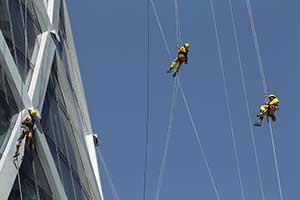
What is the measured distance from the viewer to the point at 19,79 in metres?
19.6

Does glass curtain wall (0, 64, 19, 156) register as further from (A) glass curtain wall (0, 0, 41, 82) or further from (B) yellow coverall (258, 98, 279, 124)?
(B) yellow coverall (258, 98, 279, 124)

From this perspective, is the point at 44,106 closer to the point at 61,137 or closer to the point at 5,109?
the point at 61,137

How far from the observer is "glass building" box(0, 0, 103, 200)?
1838 centimetres

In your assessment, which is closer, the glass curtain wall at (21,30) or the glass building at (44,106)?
the glass building at (44,106)

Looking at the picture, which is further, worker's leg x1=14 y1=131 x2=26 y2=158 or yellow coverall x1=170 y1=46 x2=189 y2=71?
yellow coverall x1=170 y1=46 x2=189 y2=71

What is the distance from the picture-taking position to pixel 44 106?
2159cm

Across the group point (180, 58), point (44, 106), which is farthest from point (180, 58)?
point (44, 106)

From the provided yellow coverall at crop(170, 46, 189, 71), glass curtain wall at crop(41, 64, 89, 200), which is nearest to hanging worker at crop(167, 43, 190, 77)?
yellow coverall at crop(170, 46, 189, 71)

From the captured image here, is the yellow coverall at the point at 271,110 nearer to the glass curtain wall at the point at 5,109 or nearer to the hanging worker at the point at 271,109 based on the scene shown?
the hanging worker at the point at 271,109

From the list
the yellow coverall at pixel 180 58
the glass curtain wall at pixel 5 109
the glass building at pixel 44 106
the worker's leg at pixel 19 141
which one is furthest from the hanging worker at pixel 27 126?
the yellow coverall at pixel 180 58

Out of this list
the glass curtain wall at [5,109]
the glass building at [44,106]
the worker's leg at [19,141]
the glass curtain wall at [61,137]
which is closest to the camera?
the glass curtain wall at [5,109]

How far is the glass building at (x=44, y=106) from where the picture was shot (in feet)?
60.3

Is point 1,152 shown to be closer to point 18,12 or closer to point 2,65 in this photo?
point 2,65

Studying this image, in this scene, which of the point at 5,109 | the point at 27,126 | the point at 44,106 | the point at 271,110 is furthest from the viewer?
the point at 44,106
